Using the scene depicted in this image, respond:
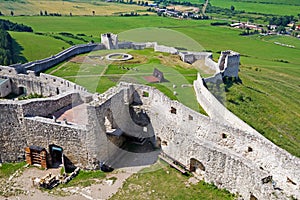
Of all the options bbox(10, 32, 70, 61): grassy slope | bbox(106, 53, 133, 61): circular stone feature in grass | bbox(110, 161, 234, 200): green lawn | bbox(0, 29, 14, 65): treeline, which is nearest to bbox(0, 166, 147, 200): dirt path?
bbox(110, 161, 234, 200): green lawn

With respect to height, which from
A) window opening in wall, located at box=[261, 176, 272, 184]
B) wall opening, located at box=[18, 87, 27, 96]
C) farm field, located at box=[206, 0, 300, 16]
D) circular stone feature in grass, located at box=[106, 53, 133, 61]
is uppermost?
farm field, located at box=[206, 0, 300, 16]

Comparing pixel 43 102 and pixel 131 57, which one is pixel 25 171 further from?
pixel 131 57

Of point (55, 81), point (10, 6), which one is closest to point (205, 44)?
point (55, 81)

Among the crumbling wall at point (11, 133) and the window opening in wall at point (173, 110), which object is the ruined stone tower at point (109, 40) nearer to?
the window opening in wall at point (173, 110)

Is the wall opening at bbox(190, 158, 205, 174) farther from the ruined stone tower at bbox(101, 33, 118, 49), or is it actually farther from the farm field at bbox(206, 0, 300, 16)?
the farm field at bbox(206, 0, 300, 16)

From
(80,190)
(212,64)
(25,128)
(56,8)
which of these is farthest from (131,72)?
(56,8)

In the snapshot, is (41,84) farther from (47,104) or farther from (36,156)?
(36,156)
